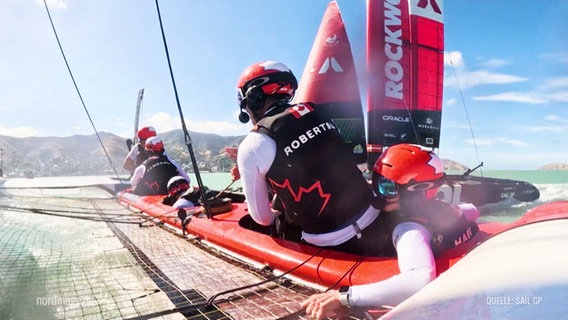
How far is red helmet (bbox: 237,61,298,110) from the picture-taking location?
228 cm

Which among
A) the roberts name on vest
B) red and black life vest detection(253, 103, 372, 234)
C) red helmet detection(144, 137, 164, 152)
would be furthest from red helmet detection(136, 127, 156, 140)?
the roberts name on vest

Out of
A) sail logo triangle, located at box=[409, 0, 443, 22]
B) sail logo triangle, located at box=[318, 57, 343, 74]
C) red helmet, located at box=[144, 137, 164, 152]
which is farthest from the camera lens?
sail logo triangle, located at box=[409, 0, 443, 22]

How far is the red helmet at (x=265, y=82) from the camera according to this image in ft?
7.49

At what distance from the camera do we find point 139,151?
9531 mm

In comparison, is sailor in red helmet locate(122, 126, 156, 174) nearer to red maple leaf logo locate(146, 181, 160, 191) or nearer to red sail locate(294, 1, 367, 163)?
red maple leaf logo locate(146, 181, 160, 191)

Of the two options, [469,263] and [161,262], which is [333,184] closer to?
[469,263]

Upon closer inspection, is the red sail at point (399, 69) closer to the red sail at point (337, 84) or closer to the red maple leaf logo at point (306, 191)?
the red sail at point (337, 84)

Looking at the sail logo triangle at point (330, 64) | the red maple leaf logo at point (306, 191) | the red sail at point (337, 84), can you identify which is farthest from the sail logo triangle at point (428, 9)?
the red maple leaf logo at point (306, 191)

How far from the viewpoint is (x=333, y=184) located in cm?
202

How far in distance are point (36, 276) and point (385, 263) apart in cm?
269

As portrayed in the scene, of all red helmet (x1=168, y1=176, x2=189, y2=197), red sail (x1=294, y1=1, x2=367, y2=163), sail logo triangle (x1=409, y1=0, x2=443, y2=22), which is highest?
sail logo triangle (x1=409, y1=0, x2=443, y2=22)

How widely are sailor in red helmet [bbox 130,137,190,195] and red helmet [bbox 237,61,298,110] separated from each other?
536 centimetres

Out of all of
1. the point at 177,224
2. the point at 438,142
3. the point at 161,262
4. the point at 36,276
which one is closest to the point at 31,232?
the point at 177,224

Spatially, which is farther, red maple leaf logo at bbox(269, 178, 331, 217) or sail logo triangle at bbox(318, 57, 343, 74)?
sail logo triangle at bbox(318, 57, 343, 74)
